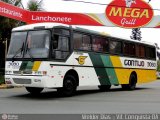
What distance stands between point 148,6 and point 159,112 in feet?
56.5

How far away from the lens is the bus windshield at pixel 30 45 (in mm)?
15477

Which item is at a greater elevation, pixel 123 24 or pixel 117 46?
pixel 123 24

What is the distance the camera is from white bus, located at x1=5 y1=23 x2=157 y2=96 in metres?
15.4

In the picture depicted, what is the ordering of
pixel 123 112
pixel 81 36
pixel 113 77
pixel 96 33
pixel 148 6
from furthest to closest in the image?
pixel 148 6 → pixel 113 77 → pixel 96 33 → pixel 81 36 → pixel 123 112

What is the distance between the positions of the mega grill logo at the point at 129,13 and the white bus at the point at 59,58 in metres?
7.95

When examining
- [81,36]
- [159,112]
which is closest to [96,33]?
[81,36]

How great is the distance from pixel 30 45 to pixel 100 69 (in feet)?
14.9

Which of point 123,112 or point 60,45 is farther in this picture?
point 60,45

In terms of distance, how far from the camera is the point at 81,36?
17672mm

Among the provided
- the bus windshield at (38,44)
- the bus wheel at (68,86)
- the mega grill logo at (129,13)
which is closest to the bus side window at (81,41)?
the bus wheel at (68,86)

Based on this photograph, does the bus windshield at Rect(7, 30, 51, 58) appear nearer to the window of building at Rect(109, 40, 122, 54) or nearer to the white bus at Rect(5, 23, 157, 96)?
the white bus at Rect(5, 23, 157, 96)

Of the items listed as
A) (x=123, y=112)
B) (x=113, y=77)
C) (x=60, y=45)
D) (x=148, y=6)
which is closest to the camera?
(x=123, y=112)

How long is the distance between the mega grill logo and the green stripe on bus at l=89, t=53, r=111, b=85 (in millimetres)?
9531

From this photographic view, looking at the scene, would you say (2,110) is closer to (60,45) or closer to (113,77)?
(60,45)
